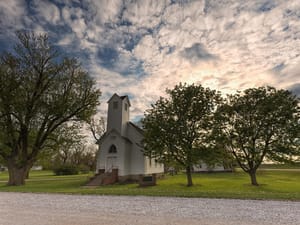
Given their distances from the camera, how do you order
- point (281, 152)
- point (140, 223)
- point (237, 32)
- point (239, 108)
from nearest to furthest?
point (140, 223) → point (237, 32) → point (281, 152) → point (239, 108)

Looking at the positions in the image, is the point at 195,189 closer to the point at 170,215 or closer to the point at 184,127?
the point at 184,127

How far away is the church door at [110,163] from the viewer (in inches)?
1044

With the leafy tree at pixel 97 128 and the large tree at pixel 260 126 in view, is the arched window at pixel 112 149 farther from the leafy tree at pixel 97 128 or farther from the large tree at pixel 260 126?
the leafy tree at pixel 97 128

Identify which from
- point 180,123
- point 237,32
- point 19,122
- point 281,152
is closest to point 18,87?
point 19,122

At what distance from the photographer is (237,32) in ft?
49.0

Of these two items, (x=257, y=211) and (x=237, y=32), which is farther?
(x=237, y=32)

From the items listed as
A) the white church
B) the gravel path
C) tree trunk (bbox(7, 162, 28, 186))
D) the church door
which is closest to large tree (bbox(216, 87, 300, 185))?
the white church

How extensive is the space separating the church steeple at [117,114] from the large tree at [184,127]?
6.02m

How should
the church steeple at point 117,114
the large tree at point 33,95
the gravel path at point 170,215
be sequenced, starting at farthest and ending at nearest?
the church steeple at point 117,114 → the large tree at point 33,95 → the gravel path at point 170,215

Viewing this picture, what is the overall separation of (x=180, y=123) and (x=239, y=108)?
6887 mm

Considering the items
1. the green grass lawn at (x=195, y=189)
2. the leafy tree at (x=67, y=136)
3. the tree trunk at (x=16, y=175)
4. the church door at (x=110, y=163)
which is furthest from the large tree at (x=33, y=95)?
the church door at (x=110, y=163)

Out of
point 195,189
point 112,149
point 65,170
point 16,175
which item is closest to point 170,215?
point 195,189

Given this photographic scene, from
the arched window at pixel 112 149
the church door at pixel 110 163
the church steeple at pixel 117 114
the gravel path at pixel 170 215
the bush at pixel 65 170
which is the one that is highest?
the church steeple at pixel 117 114

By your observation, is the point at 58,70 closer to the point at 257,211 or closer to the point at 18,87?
the point at 18,87
